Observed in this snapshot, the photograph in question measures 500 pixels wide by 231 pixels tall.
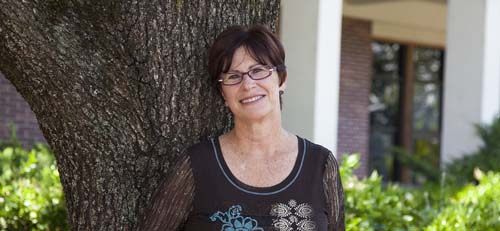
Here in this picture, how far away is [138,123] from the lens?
325 cm

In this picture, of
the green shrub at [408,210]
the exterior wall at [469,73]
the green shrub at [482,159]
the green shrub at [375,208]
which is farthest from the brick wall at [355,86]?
the green shrub at [375,208]

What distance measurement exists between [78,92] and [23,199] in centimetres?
199

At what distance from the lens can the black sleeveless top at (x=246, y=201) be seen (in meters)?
2.83

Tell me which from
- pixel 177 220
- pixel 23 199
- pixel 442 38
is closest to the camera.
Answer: pixel 177 220

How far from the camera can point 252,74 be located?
291 centimetres

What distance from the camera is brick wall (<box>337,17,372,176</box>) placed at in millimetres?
13023

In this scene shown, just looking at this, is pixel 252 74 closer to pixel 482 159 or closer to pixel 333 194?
pixel 333 194

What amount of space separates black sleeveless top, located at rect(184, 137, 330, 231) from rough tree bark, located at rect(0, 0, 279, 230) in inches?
15.2

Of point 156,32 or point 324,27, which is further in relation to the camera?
point 324,27

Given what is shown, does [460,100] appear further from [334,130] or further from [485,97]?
[334,130]

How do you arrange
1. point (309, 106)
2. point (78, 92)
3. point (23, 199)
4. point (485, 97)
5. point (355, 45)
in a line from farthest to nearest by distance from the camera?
1. point (355, 45)
2. point (485, 97)
3. point (309, 106)
4. point (23, 199)
5. point (78, 92)

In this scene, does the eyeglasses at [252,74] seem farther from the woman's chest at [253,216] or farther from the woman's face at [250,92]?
the woman's chest at [253,216]

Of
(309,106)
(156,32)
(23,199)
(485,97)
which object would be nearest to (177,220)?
(156,32)

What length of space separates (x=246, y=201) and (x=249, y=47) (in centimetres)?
52
